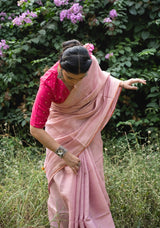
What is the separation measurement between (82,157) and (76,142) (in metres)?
0.12

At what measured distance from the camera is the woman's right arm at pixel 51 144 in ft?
7.38

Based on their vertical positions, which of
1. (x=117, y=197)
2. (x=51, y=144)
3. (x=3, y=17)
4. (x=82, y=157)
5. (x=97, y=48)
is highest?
(x=3, y=17)

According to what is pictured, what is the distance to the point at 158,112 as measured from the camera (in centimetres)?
428

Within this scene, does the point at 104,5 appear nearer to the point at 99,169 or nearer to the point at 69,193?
the point at 99,169

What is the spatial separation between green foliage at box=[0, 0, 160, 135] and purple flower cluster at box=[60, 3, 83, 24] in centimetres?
8

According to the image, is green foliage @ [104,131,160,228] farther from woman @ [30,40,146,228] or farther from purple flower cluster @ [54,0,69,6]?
purple flower cluster @ [54,0,69,6]

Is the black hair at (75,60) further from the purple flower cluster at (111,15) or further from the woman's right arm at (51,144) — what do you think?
the purple flower cluster at (111,15)

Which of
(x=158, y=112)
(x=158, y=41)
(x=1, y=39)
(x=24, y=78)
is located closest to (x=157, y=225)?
(x=158, y=112)

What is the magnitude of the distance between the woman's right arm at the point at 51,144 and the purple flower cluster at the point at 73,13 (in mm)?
2238

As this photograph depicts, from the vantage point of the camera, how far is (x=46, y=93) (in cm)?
220

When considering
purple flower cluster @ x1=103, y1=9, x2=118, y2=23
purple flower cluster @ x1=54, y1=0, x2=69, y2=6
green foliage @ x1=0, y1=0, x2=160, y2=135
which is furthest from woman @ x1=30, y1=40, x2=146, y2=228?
purple flower cluster @ x1=54, y1=0, x2=69, y2=6

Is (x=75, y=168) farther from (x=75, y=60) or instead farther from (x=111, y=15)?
(x=111, y=15)

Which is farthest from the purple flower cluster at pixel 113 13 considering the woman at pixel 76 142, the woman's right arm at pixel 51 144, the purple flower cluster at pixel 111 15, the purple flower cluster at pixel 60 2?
the woman's right arm at pixel 51 144

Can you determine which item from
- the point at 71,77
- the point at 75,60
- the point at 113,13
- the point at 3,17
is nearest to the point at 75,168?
the point at 71,77
